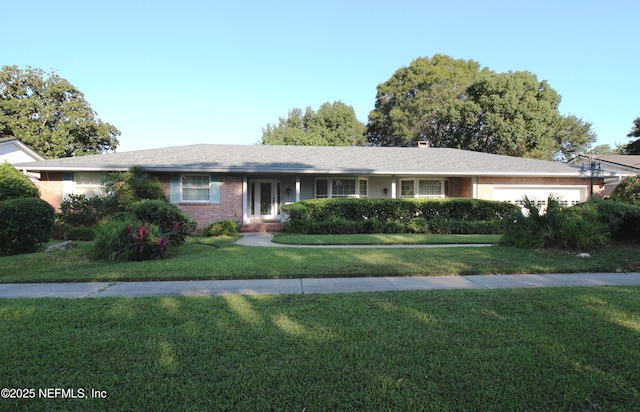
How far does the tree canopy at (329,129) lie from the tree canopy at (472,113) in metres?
2.01

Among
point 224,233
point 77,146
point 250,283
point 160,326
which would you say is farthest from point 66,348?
point 77,146

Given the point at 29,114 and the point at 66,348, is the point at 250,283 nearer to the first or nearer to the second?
the point at 66,348

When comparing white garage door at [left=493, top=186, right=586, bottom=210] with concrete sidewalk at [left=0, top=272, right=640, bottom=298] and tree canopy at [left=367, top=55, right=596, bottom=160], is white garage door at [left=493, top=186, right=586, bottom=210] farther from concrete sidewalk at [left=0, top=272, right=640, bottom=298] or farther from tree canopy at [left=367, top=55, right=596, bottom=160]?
tree canopy at [left=367, top=55, right=596, bottom=160]

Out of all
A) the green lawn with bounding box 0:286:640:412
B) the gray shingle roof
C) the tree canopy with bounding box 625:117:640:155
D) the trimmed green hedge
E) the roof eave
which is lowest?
the green lawn with bounding box 0:286:640:412

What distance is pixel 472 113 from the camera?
28938mm

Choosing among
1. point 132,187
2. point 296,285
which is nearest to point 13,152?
point 132,187

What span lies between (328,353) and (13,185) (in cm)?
1459

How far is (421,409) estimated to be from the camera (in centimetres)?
228

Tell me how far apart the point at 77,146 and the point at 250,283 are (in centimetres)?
3458

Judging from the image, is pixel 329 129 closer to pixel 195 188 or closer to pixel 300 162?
pixel 300 162

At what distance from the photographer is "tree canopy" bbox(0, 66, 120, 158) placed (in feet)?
94.6

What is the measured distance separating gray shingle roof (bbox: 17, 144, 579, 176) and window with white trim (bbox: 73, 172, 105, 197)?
58 cm

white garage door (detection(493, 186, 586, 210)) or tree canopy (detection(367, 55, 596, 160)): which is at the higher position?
tree canopy (detection(367, 55, 596, 160))

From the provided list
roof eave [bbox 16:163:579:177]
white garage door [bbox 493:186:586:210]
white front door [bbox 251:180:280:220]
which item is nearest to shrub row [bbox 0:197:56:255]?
roof eave [bbox 16:163:579:177]
